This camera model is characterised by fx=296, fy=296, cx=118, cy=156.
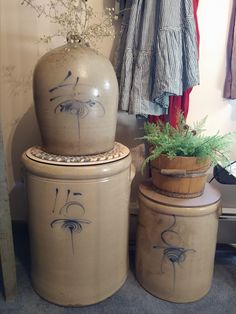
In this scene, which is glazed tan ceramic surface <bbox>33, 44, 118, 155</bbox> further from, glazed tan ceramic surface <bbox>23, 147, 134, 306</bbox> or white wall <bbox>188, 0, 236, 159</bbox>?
white wall <bbox>188, 0, 236, 159</bbox>

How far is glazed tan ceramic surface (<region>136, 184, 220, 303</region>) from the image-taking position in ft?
4.35

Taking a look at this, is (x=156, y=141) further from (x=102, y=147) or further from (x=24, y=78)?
(x=24, y=78)

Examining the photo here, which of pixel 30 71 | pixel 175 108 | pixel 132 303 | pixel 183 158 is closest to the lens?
pixel 183 158

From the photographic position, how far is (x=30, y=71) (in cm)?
166

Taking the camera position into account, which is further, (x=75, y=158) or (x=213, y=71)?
(x=213, y=71)

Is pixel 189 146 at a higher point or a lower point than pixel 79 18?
lower

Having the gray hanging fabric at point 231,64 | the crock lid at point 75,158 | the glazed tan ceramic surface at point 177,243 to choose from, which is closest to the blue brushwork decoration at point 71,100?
the crock lid at point 75,158

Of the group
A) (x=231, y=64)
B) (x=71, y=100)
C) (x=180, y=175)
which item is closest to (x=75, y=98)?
(x=71, y=100)

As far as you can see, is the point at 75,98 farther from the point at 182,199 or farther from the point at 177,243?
the point at 177,243

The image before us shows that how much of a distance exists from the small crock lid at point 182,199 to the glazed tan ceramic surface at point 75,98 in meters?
0.36

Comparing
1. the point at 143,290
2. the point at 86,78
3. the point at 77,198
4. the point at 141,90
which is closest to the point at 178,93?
the point at 141,90

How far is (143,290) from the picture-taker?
1.50 m

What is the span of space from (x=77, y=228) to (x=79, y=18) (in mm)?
956

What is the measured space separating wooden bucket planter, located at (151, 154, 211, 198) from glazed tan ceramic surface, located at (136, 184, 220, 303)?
0.04m
